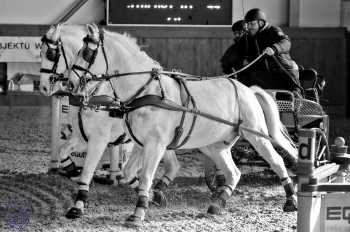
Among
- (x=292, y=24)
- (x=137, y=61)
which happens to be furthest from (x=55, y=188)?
(x=292, y=24)

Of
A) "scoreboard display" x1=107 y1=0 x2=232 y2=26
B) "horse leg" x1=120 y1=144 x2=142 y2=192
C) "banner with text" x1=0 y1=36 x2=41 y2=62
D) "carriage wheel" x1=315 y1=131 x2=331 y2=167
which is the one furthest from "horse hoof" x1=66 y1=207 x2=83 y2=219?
"banner with text" x1=0 y1=36 x2=41 y2=62

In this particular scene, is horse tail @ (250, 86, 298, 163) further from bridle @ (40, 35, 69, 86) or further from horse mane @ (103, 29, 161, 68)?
bridle @ (40, 35, 69, 86)

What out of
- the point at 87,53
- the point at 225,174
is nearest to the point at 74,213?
the point at 87,53

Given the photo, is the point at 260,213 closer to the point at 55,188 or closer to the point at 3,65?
the point at 55,188

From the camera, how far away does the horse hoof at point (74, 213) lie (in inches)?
257

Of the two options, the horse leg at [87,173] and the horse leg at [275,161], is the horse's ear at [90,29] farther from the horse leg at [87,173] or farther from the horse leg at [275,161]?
the horse leg at [275,161]

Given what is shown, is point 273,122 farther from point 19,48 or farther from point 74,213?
point 19,48

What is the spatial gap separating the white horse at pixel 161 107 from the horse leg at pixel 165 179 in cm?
45

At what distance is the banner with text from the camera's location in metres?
16.4

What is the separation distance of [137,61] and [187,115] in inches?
24.7

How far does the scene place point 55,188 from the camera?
816 cm

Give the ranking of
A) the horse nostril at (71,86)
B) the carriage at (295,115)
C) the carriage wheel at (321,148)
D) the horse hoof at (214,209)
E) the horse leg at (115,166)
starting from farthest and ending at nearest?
the horse leg at (115,166), the carriage at (295,115), the carriage wheel at (321,148), the horse hoof at (214,209), the horse nostril at (71,86)

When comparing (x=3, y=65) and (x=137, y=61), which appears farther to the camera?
(x=3, y=65)

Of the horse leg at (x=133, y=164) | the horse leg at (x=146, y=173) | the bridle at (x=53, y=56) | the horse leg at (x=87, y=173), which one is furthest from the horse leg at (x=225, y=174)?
the bridle at (x=53, y=56)
